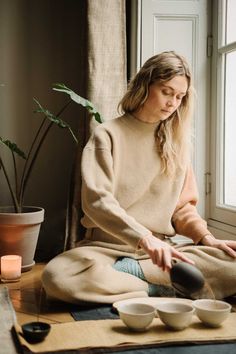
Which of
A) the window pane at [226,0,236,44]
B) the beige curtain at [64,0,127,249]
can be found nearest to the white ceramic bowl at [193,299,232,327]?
the beige curtain at [64,0,127,249]

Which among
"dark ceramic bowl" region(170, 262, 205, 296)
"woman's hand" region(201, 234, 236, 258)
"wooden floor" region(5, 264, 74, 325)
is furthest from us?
"woman's hand" region(201, 234, 236, 258)

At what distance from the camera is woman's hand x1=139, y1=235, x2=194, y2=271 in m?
1.78

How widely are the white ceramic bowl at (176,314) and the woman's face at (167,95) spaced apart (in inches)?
34.1

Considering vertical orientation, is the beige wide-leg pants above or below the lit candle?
above

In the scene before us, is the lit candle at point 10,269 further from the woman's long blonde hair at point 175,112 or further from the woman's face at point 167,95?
the woman's face at point 167,95

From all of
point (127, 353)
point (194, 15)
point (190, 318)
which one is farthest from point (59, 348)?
point (194, 15)

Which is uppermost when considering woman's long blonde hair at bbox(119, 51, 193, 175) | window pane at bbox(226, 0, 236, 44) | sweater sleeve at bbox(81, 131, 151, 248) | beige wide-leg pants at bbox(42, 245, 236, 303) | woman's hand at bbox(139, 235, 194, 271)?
window pane at bbox(226, 0, 236, 44)

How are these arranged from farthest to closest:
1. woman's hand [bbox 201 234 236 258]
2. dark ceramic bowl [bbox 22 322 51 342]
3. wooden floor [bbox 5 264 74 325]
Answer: woman's hand [bbox 201 234 236 258]
wooden floor [bbox 5 264 74 325]
dark ceramic bowl [bbox 22 322 51 342]

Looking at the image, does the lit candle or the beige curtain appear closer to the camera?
the lit candle

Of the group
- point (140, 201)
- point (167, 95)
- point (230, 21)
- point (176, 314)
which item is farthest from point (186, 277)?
point (230, 21)

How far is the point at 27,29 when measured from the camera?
10.7 feet

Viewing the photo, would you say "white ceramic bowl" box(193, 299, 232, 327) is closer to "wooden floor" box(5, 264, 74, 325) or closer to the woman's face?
"wooden floor" box(5, 264, 74, 325)

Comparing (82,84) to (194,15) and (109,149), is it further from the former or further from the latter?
(109,149)

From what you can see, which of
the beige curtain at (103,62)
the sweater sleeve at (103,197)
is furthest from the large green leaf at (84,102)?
the sweater sleeve at (103,197)
